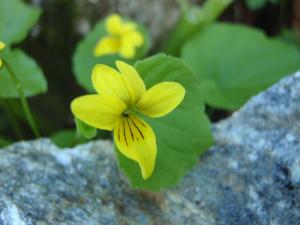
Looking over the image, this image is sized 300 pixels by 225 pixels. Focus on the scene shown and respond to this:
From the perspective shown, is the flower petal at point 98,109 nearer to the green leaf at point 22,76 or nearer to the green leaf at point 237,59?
the green leaf at point 22,76

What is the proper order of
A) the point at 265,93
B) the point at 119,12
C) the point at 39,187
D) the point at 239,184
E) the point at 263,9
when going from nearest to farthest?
the point at 39,187 < the point at 239,184 < the point at 265,93 < the point at 119,12 < the point at 263,9

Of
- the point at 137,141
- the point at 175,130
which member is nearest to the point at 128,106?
the point at 137,141

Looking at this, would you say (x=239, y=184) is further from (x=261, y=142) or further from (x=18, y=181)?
(x=18, y=181)

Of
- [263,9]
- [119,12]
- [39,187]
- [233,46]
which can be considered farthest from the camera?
[263,9]

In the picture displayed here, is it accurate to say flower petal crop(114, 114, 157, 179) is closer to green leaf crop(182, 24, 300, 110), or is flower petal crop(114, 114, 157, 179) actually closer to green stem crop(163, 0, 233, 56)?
green leaf crop(182, 24, 300, 110)

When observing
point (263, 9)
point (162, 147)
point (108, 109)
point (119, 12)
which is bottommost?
point (263, 9)

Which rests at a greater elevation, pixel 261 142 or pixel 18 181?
pixel 18 181

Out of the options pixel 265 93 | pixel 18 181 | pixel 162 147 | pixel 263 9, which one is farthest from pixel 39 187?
pixel 263 9

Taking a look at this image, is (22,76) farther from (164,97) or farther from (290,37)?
(290,37)
